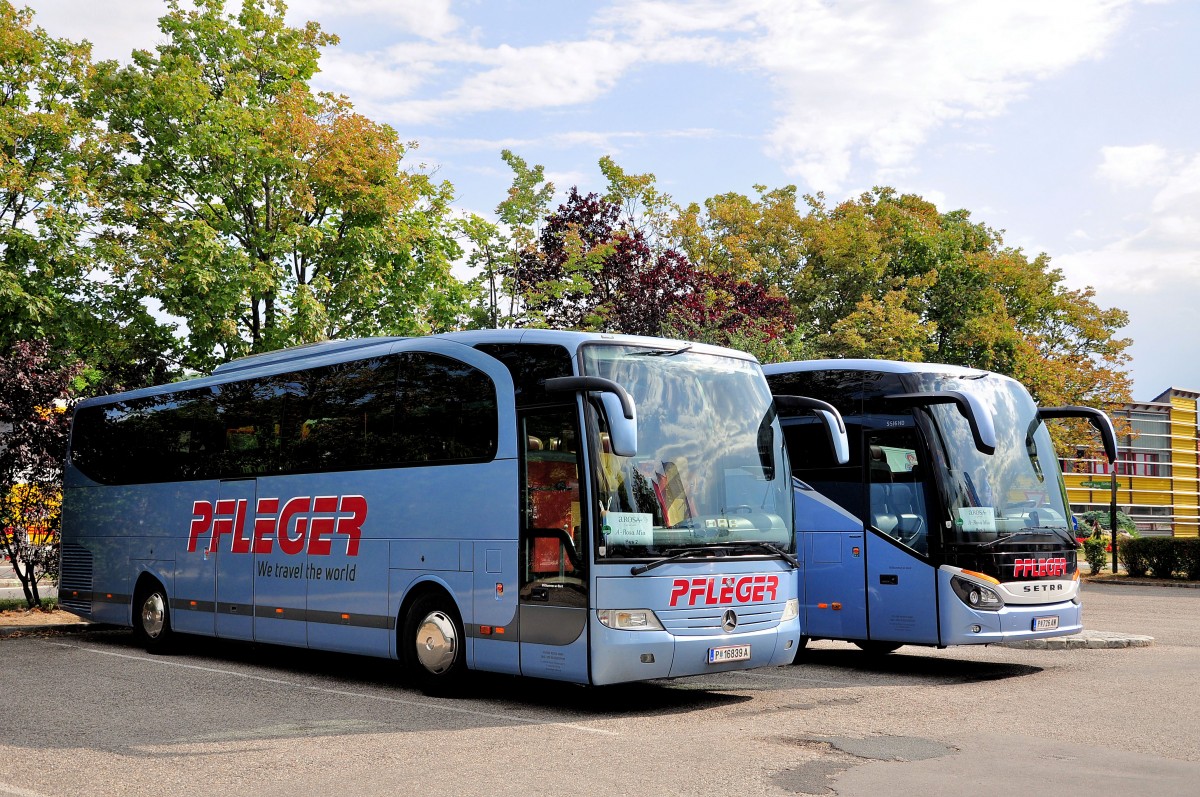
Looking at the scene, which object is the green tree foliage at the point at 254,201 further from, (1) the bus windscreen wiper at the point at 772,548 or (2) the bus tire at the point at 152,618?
(1) the bus windscreen wiper at the point at 772,548

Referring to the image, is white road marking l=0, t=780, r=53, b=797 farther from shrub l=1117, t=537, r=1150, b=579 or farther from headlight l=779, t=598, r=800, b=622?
shrub l=1117, t=537, r=1150, b=579

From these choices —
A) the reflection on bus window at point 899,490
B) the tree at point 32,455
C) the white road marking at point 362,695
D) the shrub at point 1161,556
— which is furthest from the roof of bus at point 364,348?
the shrub at point 1161,556

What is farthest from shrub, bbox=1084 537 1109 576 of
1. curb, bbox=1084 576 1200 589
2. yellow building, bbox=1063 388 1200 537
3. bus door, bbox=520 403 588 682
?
yellow building, bbox=1063 388 1200 537

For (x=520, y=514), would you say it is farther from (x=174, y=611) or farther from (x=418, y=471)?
(x=174, y=611)

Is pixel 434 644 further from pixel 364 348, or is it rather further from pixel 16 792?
pixel 16 792

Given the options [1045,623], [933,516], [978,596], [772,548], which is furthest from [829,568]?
[772,548]

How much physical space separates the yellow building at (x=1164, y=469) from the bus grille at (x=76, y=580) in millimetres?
86112

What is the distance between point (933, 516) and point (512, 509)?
15.7 feet

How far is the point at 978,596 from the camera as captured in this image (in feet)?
42.0

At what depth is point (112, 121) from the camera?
2266cm

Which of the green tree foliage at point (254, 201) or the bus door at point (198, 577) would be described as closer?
the bus door at point (198, 577)

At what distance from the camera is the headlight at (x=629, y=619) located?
33.0 ft

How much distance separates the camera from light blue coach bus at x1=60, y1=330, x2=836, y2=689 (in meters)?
10.2

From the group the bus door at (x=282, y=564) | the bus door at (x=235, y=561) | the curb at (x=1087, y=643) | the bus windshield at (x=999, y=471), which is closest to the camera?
the bus windshield at (x=999, y=471)
